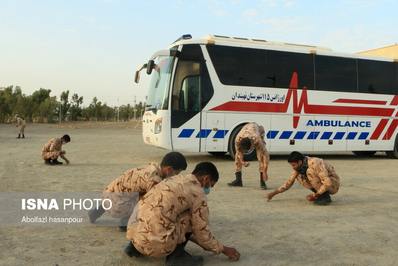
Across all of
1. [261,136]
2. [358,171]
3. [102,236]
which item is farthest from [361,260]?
[358,171]

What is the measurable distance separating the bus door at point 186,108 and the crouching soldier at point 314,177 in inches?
259

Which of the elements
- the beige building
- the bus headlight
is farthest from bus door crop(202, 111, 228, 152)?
the beige building

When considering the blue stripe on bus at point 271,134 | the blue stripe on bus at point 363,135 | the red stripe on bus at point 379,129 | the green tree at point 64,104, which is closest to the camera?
the blue stripe on bus at point 271,134

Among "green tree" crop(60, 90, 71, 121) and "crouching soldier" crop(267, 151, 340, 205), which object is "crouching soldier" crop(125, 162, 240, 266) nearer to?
"crouching soldier" crop(267, 151, 340, 205)

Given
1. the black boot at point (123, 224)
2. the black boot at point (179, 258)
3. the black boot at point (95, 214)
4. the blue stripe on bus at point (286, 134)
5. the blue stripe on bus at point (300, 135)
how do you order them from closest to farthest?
the black boot at point (179, 258) → the black boot at point (123, 224) → the black boot at point (95, 214) → the blue stripe on bus at point (286, 134) → the blue stripe on bus at point (300, 135)

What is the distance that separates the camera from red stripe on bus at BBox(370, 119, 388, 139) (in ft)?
52.9

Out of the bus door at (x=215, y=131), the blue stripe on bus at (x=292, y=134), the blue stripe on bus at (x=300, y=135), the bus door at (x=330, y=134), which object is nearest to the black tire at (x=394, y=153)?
the blue stripe on bus at (x=292, y=134)

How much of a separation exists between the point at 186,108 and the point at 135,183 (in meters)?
8.64

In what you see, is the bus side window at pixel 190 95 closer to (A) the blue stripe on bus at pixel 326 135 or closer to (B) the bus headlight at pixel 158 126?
(B) the bus headlight at pixel 158 126

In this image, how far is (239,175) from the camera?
9.23 m

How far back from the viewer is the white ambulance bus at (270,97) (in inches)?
532

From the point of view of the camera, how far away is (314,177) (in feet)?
23.2

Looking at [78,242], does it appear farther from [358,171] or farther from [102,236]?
[358,171]

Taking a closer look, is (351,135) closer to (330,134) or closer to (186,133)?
(330,134)
